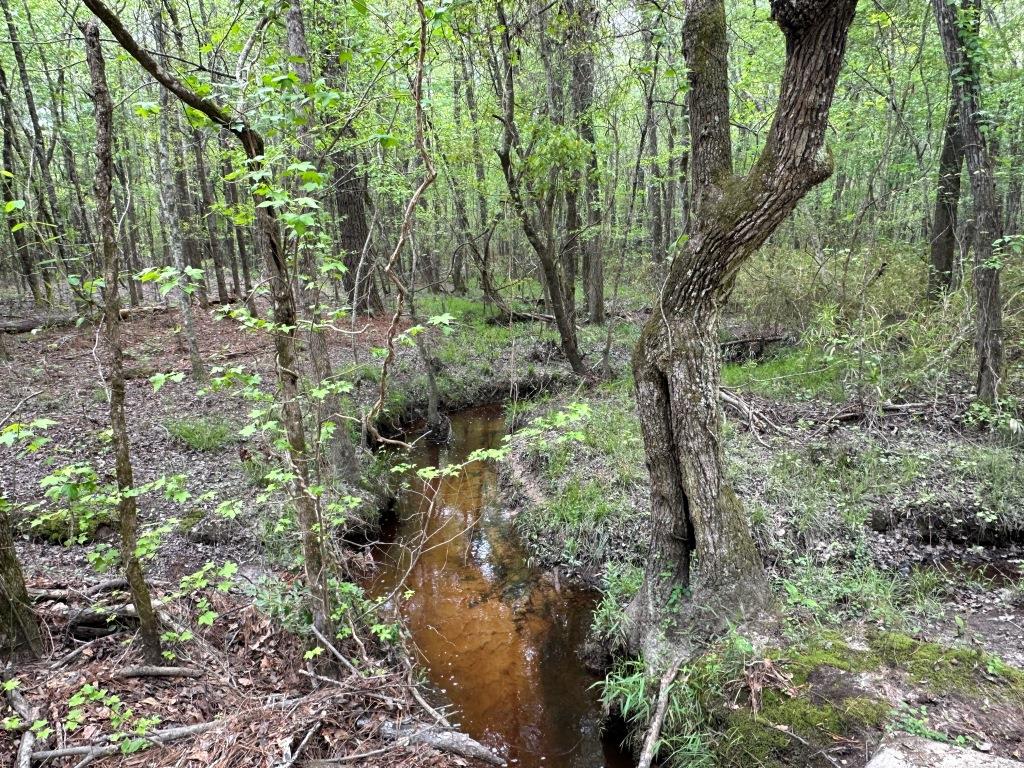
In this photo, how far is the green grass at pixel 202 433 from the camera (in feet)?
26.6

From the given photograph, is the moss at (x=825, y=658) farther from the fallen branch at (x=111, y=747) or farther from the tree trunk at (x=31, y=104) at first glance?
the tree trunk at (x=31, y=104)

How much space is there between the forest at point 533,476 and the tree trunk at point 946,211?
0.08m

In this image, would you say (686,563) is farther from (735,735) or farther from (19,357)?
(19,357)

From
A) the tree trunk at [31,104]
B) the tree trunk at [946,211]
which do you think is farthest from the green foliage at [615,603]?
the tree trunk at [31,104]

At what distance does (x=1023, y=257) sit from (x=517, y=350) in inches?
387

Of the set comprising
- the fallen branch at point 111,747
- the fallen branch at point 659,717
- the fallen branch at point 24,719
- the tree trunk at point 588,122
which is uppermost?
the tree trunk at point 588,122

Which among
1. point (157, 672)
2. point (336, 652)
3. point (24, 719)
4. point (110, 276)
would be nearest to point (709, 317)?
point (336, 652)

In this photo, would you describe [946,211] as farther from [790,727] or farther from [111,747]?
[111,747]

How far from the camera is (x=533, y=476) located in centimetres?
872

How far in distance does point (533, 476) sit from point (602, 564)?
2267mm

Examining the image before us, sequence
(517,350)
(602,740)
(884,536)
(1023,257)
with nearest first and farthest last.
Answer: (602,740) < (884,536) < (1023,257) < (517,350)

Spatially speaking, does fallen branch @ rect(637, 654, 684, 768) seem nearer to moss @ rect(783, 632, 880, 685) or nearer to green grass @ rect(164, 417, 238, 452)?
moss @ rect(783, 632, 880, 685)

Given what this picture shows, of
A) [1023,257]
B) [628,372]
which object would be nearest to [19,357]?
[628,372]

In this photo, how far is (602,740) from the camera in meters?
4.65
